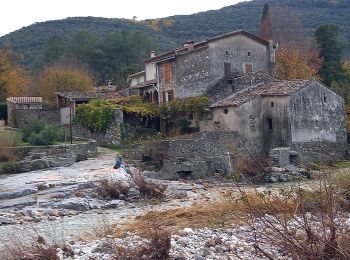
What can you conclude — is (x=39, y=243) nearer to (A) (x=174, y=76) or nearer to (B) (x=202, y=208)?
(B) (x=202, y=208)

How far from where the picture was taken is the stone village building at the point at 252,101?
33.3m

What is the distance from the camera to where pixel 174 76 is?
3888cm

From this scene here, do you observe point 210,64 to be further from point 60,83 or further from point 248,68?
point 60,83

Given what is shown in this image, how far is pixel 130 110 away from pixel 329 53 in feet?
63.7

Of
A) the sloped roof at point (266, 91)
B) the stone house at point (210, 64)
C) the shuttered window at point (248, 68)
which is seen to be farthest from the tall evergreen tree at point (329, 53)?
the sloped roof at point (266, 91)

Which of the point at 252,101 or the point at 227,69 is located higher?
the point at 227,69

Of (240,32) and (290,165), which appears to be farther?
(240,32)

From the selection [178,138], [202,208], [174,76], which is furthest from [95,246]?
[174,76]

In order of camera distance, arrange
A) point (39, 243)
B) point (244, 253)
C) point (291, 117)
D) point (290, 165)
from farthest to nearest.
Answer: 1. point (291, 117)
2. point (290, 165)
3. point (39, 243)
4. point (244, 253)

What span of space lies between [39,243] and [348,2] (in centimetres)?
11135

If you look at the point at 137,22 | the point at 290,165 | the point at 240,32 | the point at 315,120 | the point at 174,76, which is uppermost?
the point at 137,22

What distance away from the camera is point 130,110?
3806 centimetres

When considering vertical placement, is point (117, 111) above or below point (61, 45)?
below

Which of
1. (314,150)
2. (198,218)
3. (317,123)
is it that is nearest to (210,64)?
(317,123)
